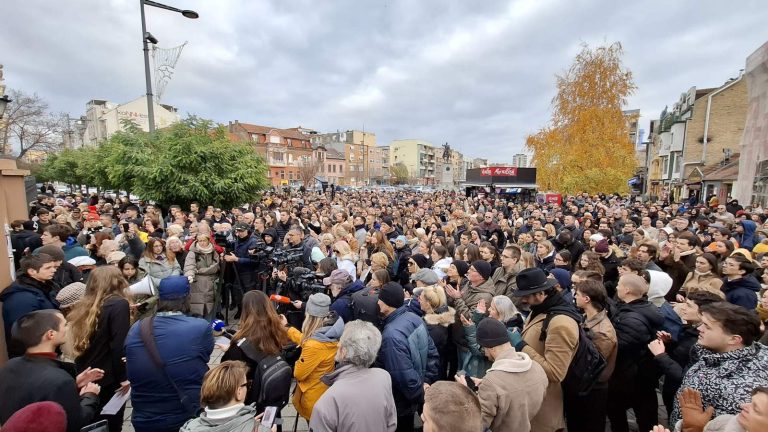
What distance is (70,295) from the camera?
3146 millimetres

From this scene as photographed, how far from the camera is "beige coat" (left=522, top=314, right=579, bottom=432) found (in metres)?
2.57

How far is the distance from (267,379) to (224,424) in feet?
1.98

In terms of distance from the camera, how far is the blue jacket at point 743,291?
3696mm

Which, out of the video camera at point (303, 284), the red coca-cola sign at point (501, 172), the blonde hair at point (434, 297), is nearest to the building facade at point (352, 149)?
the red coca-cola sign at point (501, 172)

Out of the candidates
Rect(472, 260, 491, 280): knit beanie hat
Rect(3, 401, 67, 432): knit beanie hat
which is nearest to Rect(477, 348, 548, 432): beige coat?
Rect(472, 260, 491, 280): knit beanie hat

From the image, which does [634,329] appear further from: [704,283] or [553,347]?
[704,283]

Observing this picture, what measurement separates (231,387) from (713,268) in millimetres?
5382

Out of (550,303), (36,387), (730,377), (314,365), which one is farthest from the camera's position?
(550,303)

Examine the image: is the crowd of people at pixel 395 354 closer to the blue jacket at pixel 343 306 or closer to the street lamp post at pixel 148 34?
the blue jacket at pixel 343 306

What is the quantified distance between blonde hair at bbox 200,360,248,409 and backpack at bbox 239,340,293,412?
1.76 feet

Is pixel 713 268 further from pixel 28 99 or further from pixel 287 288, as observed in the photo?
pixel 28 99

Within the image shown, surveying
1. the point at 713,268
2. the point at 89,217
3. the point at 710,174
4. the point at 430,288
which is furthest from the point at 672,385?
the point at 710,174

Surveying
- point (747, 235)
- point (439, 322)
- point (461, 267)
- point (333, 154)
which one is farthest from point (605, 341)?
point (333, 154)

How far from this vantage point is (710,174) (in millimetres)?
22391
